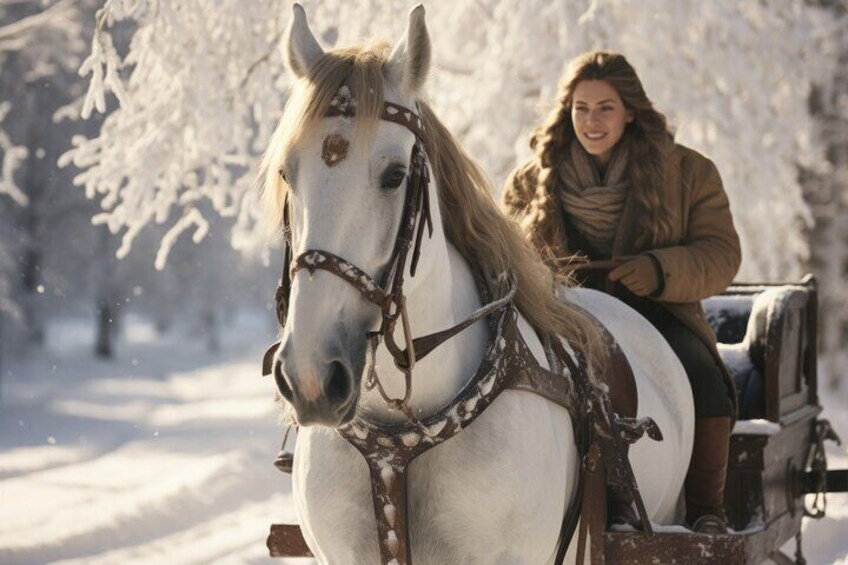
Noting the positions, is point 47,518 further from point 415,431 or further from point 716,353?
point 415,431

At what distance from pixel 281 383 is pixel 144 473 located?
32.6ft

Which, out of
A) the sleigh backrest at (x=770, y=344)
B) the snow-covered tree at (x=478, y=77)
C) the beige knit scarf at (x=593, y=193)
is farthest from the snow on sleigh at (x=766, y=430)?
the snow-covered tree at (x=478, y=77)

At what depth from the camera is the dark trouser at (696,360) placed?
4332mm

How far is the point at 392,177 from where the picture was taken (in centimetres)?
271

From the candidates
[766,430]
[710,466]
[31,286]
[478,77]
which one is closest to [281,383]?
[710,466]

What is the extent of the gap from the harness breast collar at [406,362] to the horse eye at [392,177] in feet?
0.17

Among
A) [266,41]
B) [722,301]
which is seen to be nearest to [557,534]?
[722,301]

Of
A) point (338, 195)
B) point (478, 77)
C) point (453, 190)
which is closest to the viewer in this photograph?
point (338, 195)

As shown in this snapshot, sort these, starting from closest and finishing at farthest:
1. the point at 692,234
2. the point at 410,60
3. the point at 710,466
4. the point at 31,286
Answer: the point at 410,60 < the point at 710,466 < the point at 692,234 < the point at 31,286

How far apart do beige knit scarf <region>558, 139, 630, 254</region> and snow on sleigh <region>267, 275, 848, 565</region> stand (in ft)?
2.92

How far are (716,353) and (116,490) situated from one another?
24.4 ft

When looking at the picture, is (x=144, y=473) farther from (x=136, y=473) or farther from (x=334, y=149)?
(x=334, y=149)

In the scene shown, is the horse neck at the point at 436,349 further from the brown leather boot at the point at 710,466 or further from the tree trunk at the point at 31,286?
the tree trunk at the point at 31,286

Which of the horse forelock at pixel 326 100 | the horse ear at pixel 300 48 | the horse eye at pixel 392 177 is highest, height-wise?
the horse ear at pixel 300 48
